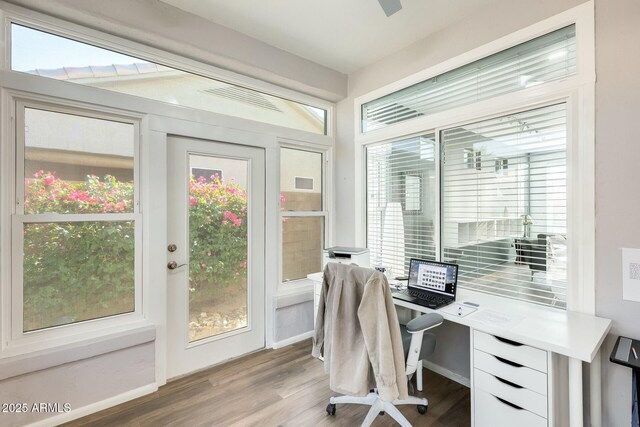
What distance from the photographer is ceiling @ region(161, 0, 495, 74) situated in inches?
84.7

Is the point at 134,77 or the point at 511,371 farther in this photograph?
the point at 134,77

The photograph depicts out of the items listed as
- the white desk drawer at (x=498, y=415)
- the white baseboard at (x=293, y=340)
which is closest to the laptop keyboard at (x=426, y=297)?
the white desk drawer at (x=498, y=415)

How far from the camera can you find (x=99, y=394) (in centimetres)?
198

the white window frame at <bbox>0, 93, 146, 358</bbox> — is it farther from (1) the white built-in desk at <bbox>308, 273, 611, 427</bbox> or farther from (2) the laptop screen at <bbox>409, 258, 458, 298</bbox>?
(1) the white built-in desk at <bbox>308, 273, 611, 427</bbox>

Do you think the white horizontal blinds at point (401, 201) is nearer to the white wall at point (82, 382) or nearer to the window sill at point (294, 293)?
the window sill at point (294, 293)

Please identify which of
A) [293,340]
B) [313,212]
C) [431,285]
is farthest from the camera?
[313,212]

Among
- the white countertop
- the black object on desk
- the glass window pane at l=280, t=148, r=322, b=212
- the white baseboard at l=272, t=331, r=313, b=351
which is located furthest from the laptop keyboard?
the glass window pane at l=280, t=148, r=322, b=212

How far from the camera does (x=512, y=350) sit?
4.98 ft

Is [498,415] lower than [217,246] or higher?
lower

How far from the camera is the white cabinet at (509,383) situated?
4.65 feet

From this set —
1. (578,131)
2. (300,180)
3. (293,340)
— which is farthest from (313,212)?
(578,131)

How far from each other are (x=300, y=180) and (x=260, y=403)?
203cm

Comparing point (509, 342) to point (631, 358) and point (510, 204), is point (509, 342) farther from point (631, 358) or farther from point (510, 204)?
point (510, 204)

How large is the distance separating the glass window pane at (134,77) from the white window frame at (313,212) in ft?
0.77
